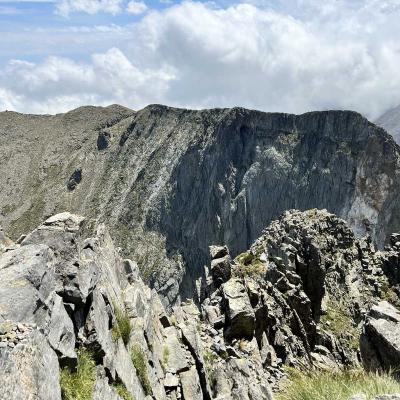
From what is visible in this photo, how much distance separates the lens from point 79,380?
15727mm

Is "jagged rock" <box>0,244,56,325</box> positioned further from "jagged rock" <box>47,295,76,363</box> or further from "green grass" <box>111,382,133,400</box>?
"green grass" <box>111,382,133,400</box>

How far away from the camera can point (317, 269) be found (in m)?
59.2

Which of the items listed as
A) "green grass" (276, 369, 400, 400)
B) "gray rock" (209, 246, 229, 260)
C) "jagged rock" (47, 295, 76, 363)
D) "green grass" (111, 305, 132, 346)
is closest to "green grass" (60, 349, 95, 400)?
"jagged rock" (47, 295, 76, 363)

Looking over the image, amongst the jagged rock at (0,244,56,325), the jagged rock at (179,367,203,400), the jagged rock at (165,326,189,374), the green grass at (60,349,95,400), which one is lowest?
the jagged rock at (179,367,203,400)

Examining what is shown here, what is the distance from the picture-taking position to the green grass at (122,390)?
18.0 meters

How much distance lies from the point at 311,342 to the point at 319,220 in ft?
81.6

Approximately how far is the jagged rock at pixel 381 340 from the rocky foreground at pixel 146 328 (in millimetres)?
62

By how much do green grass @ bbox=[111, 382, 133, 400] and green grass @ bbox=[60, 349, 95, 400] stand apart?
157cm

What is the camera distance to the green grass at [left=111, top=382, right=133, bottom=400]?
707 inches

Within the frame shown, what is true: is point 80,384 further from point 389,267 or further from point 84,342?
point 389,267

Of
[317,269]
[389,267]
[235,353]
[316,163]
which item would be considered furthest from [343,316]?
[316,163]

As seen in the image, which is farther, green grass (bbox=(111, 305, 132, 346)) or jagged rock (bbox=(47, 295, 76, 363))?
green grass (bbox=(111, 305, 132, 346))

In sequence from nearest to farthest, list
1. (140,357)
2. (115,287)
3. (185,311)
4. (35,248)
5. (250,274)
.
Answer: (35,248) < (140,357) < (115,287) < (185,311) < (250,274)

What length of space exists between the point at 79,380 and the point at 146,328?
887cm
